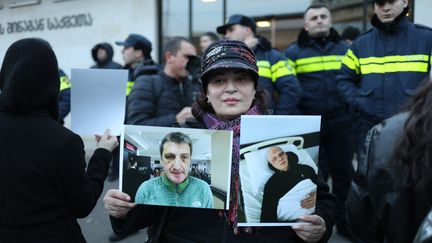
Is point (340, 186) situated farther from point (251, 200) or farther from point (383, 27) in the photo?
point (251, 200)

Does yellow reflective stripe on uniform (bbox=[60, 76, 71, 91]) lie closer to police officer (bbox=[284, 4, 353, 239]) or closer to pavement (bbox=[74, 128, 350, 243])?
pavement (bbox=[74, 128, 350, 243])

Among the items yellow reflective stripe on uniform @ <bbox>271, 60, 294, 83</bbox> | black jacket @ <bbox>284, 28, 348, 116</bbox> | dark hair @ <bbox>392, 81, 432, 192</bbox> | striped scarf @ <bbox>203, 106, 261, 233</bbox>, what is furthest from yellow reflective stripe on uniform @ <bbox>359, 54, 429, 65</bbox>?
dark hair @ <bbox>392, 81, 432, 192</bbox>

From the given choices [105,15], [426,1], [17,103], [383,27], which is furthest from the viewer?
[105,15]

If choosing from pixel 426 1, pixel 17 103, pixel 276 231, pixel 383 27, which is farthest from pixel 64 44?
pixel 276 231

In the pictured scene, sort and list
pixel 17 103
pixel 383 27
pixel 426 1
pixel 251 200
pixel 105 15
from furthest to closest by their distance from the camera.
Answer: pixel 105 15
pixel 426 1
pixel 383 27
pixel 17 103
pixel 251 200

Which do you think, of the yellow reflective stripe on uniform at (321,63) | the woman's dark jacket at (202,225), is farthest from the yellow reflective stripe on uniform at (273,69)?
the woman's dark jacket at (202,225)

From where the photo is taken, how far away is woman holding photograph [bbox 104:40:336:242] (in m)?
1.76

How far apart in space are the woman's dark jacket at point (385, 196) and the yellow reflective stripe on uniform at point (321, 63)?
3.42m

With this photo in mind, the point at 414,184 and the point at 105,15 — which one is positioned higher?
the point at 105,15

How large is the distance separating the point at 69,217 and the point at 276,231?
1.01 m

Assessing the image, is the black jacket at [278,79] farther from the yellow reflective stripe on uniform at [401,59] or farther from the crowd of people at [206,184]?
the crowd of people at [206,184]

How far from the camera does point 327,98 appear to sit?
473 centimetres

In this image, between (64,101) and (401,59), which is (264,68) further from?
(64,101)

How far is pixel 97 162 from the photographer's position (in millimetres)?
2393
